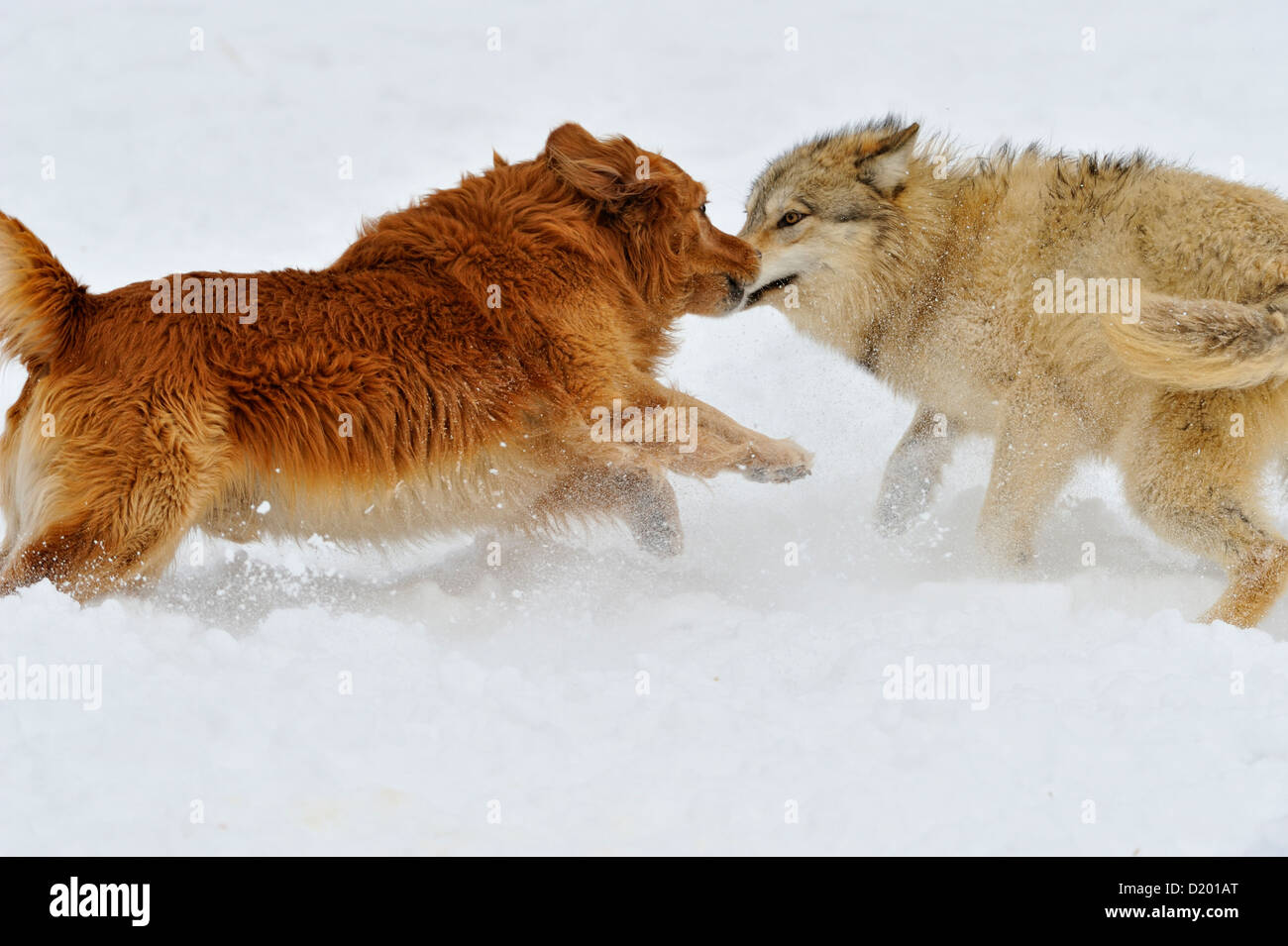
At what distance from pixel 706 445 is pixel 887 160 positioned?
1.58 m

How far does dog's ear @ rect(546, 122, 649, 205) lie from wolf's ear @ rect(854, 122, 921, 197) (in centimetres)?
107

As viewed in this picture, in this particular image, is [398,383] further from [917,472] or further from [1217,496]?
[1217,496]

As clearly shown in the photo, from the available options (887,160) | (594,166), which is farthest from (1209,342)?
(594,166)

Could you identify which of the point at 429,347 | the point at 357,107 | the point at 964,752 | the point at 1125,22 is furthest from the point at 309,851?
the point at 1125,22

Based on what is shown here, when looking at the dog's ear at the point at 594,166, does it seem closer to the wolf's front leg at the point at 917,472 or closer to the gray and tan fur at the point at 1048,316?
the gray and tan fur at the point at 1048,316

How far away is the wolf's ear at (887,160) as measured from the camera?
16.9ft

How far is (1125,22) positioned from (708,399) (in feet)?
21.8

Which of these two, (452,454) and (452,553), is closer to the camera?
(452,454)

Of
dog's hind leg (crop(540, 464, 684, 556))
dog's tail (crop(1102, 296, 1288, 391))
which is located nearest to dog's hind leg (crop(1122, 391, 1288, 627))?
dog's tail (crop(1102, 296, 1288, 391))

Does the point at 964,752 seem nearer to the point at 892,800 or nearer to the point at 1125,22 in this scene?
the point at 892,800

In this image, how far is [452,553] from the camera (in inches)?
208

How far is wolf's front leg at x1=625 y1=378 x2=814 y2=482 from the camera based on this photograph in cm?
464

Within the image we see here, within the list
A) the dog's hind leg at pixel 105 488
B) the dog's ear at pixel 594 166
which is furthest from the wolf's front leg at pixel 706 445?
the dog's hind leg at pixel 105 488

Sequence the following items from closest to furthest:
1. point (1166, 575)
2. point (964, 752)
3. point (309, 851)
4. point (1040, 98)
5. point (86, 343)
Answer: point (309, 851)
point (964, 752)
point (86, 343)
point (1166, 575)
point (1040, 98)
